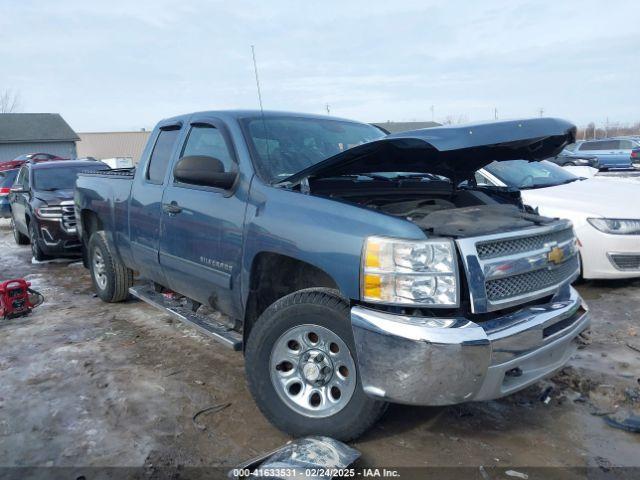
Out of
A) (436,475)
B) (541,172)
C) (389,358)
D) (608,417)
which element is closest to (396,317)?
(389,358)

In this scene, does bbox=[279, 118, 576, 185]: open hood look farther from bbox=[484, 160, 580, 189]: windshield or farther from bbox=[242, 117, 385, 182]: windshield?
bbox=[484, 160, 580, 189]: windshield

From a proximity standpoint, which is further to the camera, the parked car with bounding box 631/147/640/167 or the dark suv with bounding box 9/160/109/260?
the parked car with bounding box 631/147/640/167

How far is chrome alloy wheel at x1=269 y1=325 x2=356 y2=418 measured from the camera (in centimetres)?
293

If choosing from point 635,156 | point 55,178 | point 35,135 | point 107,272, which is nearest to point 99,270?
point 107,272

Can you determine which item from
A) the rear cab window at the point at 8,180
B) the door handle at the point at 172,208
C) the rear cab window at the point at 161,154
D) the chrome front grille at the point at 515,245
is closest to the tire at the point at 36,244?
the rear cab window at the point at 161,154

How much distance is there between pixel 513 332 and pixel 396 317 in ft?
1.95

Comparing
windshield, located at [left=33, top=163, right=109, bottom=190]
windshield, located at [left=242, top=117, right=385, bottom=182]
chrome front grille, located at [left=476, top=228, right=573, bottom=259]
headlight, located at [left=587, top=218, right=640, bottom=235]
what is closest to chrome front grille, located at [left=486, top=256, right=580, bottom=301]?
chrome front grille, located at [left=476, top=228, right=573, bottom=259]

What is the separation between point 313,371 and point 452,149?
4.72 feet

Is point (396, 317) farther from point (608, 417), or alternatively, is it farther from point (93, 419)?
point (93, 419)

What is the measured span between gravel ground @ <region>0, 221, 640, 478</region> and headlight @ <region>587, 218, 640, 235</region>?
0.91 m

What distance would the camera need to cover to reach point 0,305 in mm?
5750

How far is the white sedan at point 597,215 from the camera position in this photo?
564 centimetres

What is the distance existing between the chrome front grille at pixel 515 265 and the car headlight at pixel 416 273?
0.09 m

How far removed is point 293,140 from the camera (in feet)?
13.1
